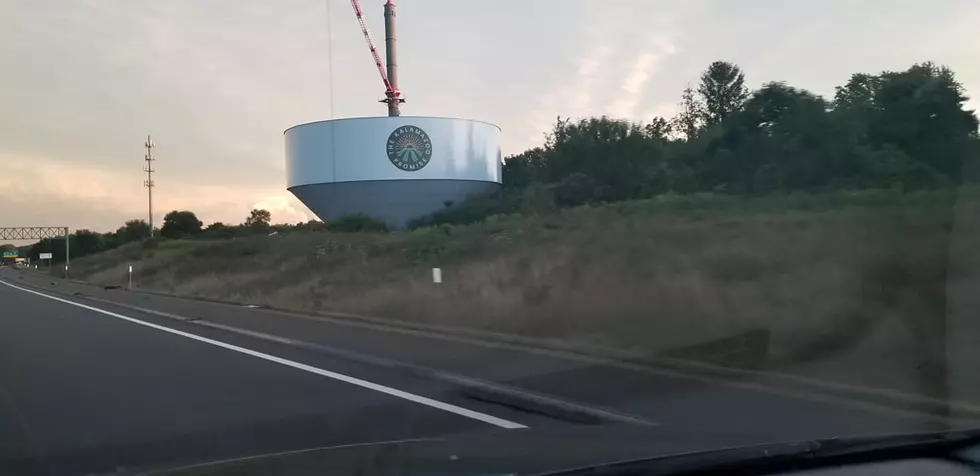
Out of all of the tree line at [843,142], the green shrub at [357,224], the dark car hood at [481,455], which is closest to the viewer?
the dark car hood at [481,455]

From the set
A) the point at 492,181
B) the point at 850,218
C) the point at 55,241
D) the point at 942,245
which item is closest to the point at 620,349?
the point at 942,245

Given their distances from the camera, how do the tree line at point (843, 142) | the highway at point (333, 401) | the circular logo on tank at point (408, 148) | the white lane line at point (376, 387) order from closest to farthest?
the highway at point (333, 401)
the white lane line at point (376, 387)
the tree line at point (843, 142)
the circular logo on tank at point (408, 148)

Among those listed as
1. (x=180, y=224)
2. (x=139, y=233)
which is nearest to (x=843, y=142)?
(x=180, y=224)

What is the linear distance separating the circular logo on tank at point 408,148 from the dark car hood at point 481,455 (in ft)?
175

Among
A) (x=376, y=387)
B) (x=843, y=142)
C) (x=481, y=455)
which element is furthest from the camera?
(x=843, y=142)

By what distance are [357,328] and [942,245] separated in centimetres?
1037

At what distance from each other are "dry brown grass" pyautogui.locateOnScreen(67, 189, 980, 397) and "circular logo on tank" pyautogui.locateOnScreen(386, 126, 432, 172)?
2523 centimetres

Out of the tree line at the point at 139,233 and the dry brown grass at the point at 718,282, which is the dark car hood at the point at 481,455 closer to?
the dry brown grass at the point at 718,282

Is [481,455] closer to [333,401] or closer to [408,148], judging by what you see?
[333,401]

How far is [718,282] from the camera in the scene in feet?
53.5

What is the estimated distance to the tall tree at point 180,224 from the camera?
103 meters

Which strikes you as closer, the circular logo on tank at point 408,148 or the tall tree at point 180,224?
the circular logo on tank at point 408,148

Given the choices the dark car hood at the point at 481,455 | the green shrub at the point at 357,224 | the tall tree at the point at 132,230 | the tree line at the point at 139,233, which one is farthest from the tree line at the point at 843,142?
the tall tree at the point at 132,230

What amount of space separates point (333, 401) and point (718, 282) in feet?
30.0
